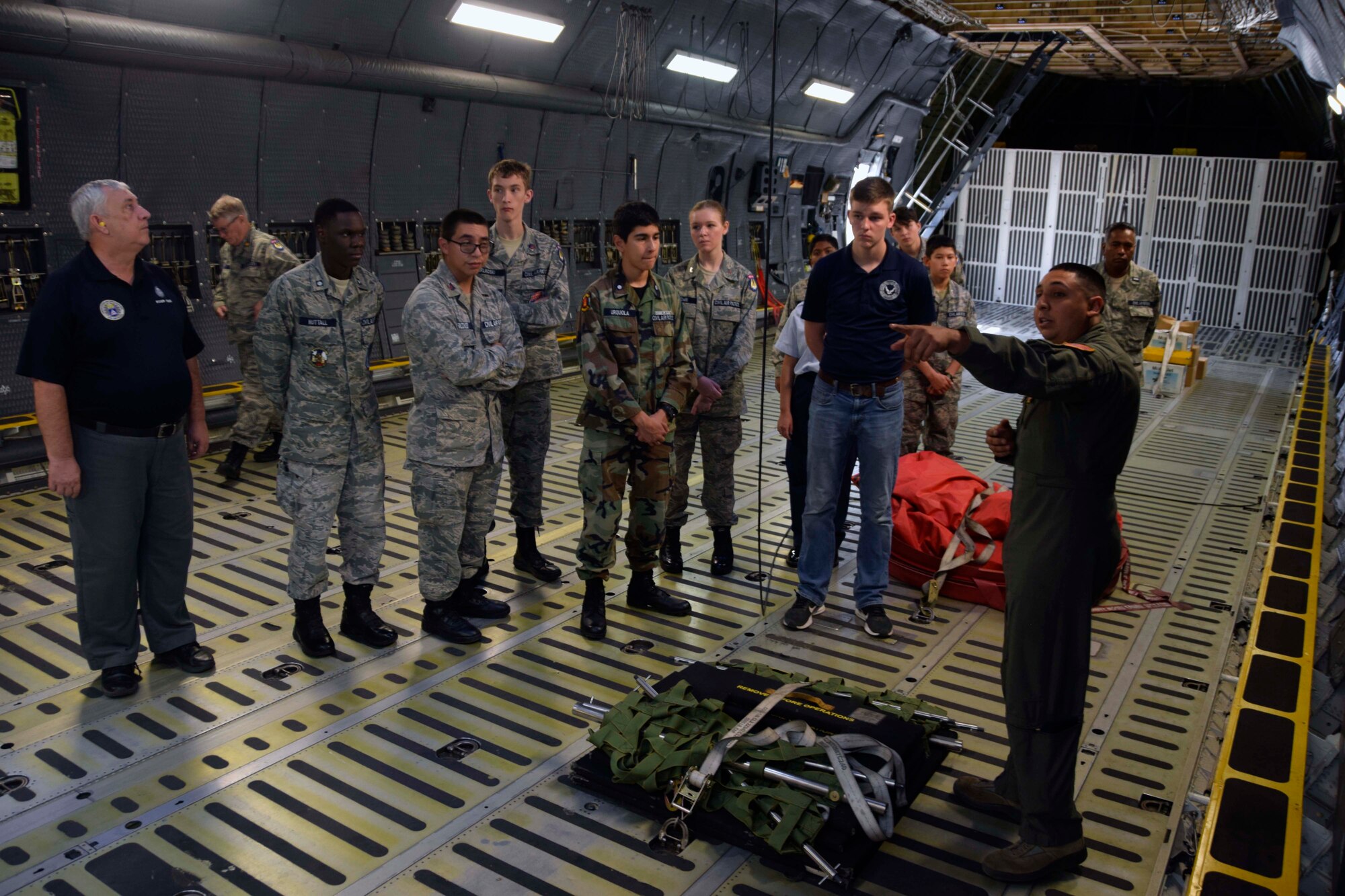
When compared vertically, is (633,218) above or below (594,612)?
above

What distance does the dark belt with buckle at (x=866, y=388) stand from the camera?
4.73 metres

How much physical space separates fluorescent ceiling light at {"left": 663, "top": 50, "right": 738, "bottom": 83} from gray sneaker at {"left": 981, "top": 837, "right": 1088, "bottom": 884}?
9.87m

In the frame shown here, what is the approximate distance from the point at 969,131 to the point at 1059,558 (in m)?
19.4

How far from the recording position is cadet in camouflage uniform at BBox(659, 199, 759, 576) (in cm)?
531

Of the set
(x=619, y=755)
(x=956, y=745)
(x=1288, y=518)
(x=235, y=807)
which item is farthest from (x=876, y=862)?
(x=1288, y=518)

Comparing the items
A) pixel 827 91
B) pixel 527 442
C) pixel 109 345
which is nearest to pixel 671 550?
pixel 527 442

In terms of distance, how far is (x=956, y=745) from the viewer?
12.1 feet

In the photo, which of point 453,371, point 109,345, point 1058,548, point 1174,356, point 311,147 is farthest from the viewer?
point 1174,356

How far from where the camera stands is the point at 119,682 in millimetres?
4125

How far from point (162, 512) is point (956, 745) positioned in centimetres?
325

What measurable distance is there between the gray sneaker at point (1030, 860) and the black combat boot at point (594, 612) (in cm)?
214

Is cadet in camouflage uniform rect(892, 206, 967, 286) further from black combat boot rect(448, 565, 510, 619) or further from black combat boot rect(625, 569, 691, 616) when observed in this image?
black combat boot rect(448, 565, 510, 619)

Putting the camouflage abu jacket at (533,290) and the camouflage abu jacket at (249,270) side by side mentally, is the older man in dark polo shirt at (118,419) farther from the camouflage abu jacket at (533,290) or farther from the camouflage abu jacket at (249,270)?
the camouflage abu jacket at (249,270)

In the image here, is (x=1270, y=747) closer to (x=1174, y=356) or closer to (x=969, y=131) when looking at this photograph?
(x=1174, y=356)
